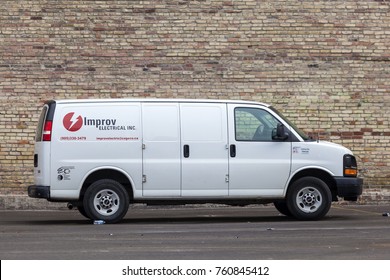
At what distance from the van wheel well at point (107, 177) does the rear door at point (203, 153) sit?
0.92 metres

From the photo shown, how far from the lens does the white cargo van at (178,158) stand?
16531mm

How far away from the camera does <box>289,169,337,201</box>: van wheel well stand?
17094 mm

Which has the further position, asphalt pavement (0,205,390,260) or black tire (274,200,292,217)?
black tire (274,200,292,217)

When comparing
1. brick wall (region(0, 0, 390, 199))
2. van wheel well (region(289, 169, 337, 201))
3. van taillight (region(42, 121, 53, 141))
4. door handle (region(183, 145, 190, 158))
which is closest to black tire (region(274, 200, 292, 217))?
van wheel well (region(289, 169, 337, 201))

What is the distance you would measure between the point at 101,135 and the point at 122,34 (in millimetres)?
5883

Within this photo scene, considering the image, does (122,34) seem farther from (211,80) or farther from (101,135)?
(101,135)

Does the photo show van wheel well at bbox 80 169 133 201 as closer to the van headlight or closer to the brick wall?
the van headlight

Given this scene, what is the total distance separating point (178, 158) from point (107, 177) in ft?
3.86

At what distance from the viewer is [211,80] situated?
22281mm

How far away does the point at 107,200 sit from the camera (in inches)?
650

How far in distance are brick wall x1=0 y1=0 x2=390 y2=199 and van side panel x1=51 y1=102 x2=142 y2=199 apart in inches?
213

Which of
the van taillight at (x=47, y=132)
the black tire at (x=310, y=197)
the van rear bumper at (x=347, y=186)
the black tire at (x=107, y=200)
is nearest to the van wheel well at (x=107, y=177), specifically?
the black tire at (x=107, y=200)

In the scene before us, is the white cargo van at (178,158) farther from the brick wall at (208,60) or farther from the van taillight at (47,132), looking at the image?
the brick wall at (208,60)
